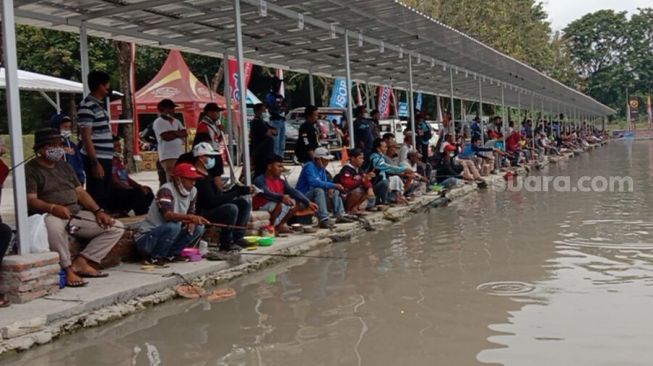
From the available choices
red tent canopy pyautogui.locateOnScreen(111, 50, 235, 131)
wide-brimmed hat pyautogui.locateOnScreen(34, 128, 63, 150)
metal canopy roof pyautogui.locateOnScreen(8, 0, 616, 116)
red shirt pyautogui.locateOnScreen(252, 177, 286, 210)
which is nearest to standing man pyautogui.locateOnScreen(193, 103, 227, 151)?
red shirt pyautogui.locateOnScreen(252, 177, 286, 210)

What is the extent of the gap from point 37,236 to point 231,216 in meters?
2.29

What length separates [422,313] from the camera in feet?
18.9

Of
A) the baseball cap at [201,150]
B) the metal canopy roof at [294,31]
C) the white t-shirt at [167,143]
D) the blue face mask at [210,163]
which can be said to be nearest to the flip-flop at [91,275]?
the baseball cap at [201,150]

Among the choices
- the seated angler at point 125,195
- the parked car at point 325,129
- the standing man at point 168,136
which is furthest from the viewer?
the parked car at point 325,129

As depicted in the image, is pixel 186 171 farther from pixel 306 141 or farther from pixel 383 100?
pixel 383 100

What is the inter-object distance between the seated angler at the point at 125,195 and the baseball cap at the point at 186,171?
73.5 inches

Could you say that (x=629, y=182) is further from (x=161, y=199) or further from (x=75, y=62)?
(x=75, y=62)

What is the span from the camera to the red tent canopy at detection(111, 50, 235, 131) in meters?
22.5

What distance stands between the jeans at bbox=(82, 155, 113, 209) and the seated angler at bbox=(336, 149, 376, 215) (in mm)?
4193

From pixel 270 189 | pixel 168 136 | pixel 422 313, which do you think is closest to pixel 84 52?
pixel 168 136

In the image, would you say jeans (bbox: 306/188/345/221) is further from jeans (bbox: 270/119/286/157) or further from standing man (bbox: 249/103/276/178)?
jeans (bbox: 270/119/286/157)

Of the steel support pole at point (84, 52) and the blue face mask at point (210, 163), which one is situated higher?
the steel support pole at point (84, 52)

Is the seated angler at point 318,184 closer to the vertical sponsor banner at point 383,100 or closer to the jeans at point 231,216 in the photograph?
the jeans at point 231,216

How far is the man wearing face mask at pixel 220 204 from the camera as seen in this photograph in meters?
7.50
